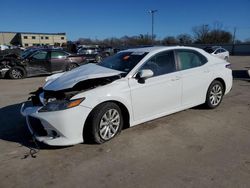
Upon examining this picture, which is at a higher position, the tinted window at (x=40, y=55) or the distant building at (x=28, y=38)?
the distant building at (x=28, y=38)

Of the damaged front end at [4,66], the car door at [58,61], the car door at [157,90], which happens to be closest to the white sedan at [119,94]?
the car door at [157,90]

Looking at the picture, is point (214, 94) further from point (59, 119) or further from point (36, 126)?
point (36, 126)

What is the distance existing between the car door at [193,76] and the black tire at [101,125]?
167 cm

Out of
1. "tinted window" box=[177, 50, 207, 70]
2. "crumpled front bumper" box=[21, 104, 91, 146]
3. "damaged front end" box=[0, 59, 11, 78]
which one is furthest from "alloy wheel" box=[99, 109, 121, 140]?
"damaged front end" box=[0, 59, 11, 78]

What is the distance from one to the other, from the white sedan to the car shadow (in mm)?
296

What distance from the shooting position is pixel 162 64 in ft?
15.8

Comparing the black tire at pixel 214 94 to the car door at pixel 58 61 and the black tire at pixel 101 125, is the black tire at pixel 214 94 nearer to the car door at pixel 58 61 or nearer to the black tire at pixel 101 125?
the black tire at pixel 101 125

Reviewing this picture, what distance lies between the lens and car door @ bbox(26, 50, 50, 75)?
487 inches

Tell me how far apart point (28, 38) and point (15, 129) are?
9880cm

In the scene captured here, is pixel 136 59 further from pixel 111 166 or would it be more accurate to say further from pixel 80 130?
pixel 111 166

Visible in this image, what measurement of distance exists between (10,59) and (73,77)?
900 cm

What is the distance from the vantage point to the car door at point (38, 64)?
12.4 meters

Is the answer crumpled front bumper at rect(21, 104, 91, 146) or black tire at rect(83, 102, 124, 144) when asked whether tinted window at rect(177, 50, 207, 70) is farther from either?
crumpled front bumper at rect(21, 104, 91, 146)

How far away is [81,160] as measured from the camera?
354cm
